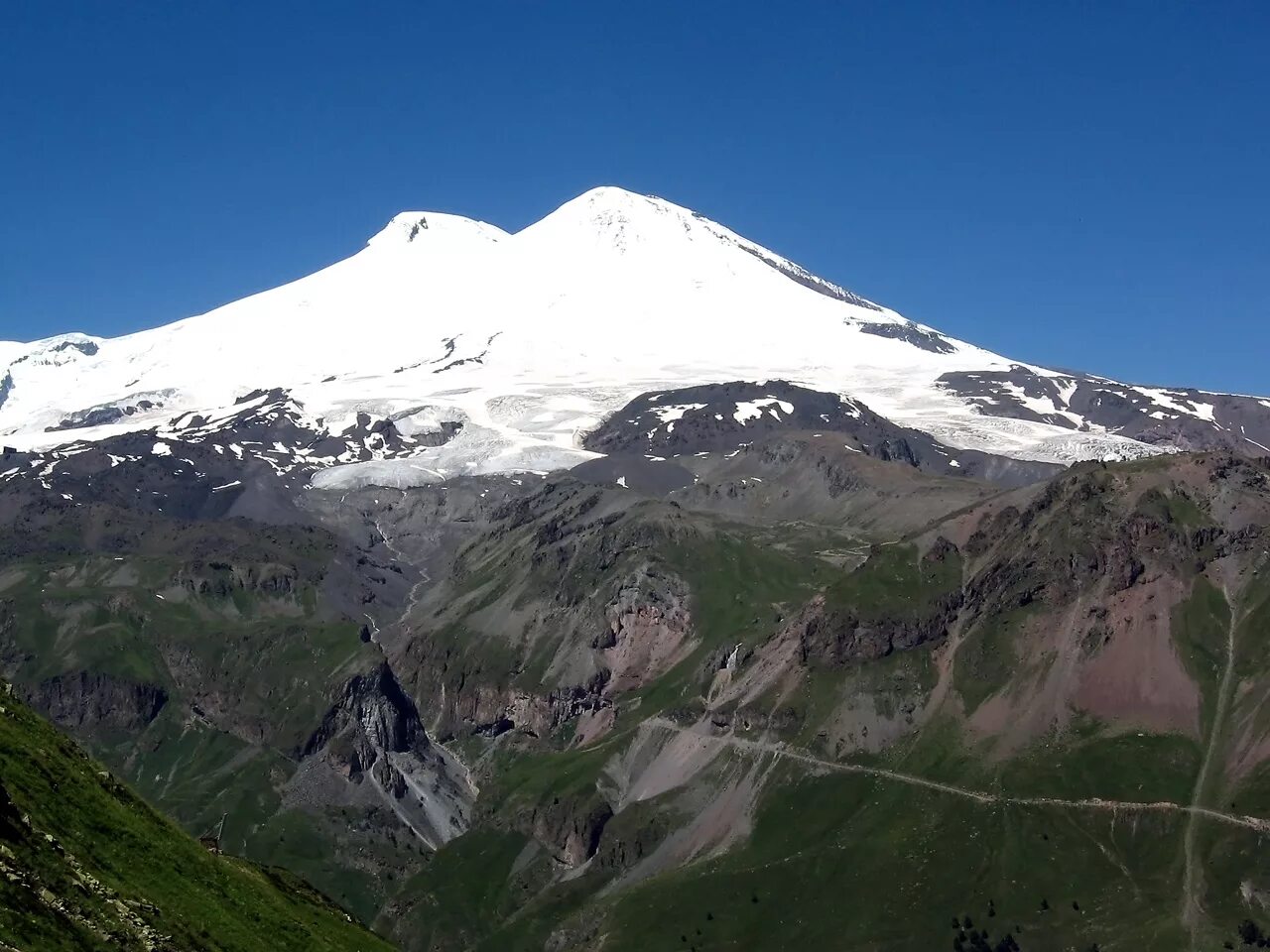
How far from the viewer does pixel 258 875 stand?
97500mm

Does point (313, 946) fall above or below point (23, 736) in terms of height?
below

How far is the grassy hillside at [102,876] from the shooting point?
183ft

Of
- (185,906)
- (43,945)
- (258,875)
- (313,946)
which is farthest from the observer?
(258,875)

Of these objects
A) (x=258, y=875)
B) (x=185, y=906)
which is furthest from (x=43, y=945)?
(x=258, y=875)

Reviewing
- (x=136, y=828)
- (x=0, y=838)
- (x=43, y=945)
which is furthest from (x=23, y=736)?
(x=43, y=945)

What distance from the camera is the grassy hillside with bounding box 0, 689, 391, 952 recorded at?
55.7 metres

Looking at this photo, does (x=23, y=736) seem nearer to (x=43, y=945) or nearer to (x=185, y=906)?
(x=185, y=906)

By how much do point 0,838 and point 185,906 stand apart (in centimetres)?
1617

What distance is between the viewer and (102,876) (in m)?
65.4

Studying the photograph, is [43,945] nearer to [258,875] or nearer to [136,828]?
[136,828]

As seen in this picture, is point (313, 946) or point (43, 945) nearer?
point (43, 945)

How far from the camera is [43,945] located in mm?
51594

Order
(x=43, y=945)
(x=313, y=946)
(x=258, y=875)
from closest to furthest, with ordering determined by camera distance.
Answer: (x=43, y=945) → (x=313, y=946) → (x=258, y=875)

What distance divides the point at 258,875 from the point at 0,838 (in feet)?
139
